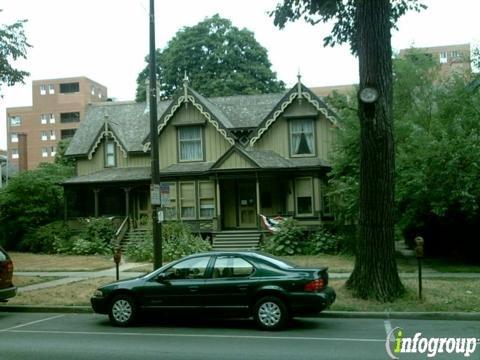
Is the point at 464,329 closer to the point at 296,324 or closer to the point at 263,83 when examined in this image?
the point at 296,324

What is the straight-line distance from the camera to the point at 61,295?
15.1 metres

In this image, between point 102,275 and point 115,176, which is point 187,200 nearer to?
point 115,176

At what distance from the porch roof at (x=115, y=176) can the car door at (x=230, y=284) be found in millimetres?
20303

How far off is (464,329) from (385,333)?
148 cm

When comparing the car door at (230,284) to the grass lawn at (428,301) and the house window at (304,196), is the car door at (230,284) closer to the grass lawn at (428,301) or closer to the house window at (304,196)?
the grass lawn at (428,301)

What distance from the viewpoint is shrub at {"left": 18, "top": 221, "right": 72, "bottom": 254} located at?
2961 cm

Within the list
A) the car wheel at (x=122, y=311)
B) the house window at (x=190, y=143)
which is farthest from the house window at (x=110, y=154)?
the car wheel at (x=122, y=311)

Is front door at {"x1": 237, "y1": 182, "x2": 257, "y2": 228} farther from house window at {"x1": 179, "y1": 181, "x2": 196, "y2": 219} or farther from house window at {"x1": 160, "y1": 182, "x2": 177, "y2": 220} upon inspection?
house window at {"x1": 160, "y1": 182, "x2": 177, "y2": 220}

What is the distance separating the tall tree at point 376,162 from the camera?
1281 centimetres

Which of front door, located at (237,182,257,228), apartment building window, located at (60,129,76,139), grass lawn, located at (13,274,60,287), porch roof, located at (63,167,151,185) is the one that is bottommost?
grass lawn, located at (13,274,60,287)

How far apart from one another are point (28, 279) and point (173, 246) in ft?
21.2

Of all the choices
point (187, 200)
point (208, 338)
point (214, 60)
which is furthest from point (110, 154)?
point (208, 338)

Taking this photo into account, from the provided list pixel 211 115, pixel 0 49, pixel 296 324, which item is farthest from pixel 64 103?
pixel 296 324

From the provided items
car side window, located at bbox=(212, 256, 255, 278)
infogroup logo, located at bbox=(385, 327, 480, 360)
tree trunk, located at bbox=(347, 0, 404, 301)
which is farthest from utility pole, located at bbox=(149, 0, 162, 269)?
infogroup logo, located at bbox=(385, 327, 480, 360)
